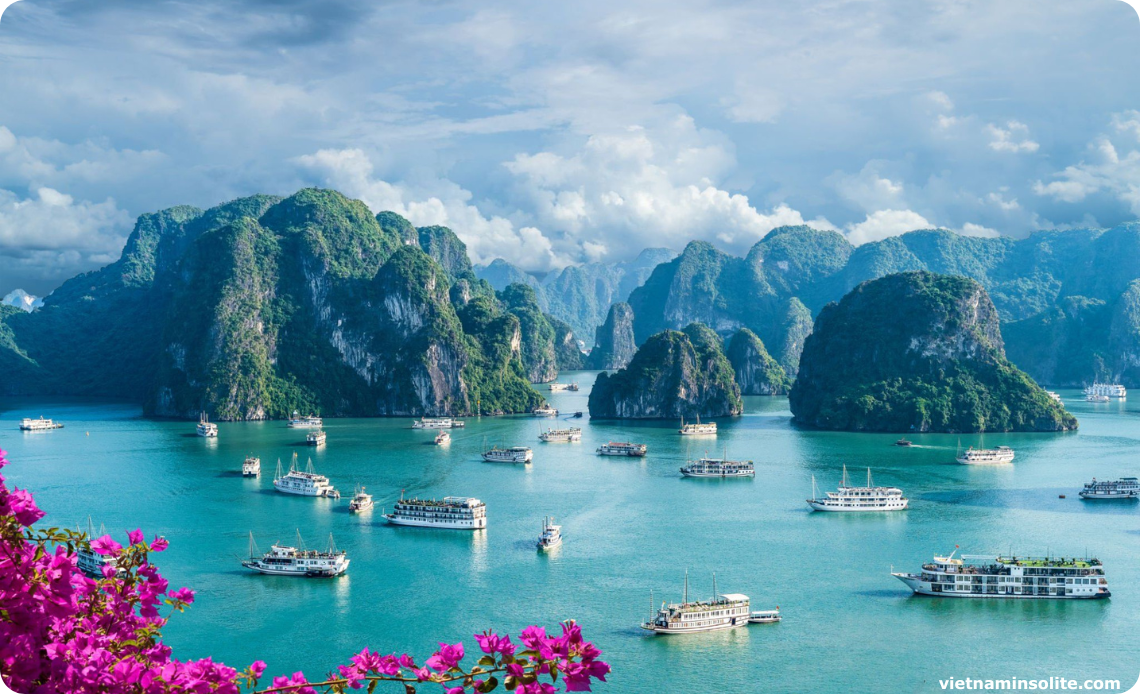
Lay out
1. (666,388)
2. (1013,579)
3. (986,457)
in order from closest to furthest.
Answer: (1013,579) → (986,457) → (666,388)

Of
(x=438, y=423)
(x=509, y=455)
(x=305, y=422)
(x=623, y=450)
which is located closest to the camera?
(x=509, y=455)

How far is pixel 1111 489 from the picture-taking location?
49719mm

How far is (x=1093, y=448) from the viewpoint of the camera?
6825 centimetres

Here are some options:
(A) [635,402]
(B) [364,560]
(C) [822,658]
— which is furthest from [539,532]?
(A) [635,402]

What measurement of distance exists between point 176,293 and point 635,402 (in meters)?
50.7

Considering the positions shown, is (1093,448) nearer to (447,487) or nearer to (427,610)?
(447,487)

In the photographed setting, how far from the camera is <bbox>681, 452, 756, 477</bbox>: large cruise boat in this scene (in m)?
57.7

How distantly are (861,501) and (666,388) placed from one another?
1924 inches

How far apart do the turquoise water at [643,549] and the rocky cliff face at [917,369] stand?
23.3 feet

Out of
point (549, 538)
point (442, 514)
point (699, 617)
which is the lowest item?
point (699, 617)

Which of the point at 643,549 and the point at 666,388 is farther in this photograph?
the point at 666,388

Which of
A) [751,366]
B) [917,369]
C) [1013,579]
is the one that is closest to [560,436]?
[917,369]

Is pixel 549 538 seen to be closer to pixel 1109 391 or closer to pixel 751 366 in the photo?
pixel 751 366

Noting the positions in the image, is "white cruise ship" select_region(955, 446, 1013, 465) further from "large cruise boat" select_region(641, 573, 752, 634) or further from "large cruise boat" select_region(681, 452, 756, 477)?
"large cruise boat" select_region(641, 573, 752, 634)
